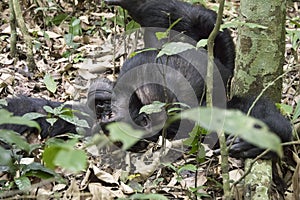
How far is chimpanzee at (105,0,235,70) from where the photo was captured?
3477 millimetres

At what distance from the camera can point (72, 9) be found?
534cm

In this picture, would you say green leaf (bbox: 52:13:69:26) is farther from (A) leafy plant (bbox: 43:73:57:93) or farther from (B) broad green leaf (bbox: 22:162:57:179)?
(B) broad green leaf (bbox: 22:162:57:179)

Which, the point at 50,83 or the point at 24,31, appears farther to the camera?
the point at 24,31

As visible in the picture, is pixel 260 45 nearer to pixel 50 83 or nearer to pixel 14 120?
Answer: pixel 14 120

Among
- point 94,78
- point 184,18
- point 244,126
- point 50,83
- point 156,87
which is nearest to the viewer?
point 244,126

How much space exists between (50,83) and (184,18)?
112 cm

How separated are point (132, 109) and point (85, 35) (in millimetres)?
2078

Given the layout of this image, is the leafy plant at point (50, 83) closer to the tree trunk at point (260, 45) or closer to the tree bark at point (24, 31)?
the tree bark at point (24, 31)

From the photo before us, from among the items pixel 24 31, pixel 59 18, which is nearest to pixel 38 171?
pixel 24 31

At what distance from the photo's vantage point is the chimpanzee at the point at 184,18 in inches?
137

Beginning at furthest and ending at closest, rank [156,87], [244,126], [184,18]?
[184,18] < [156,87] < [244,126]

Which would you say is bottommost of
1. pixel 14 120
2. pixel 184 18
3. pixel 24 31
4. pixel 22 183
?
pixel 22 183

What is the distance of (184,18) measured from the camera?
11.5ft

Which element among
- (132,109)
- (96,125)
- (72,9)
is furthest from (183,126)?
(72,9)
